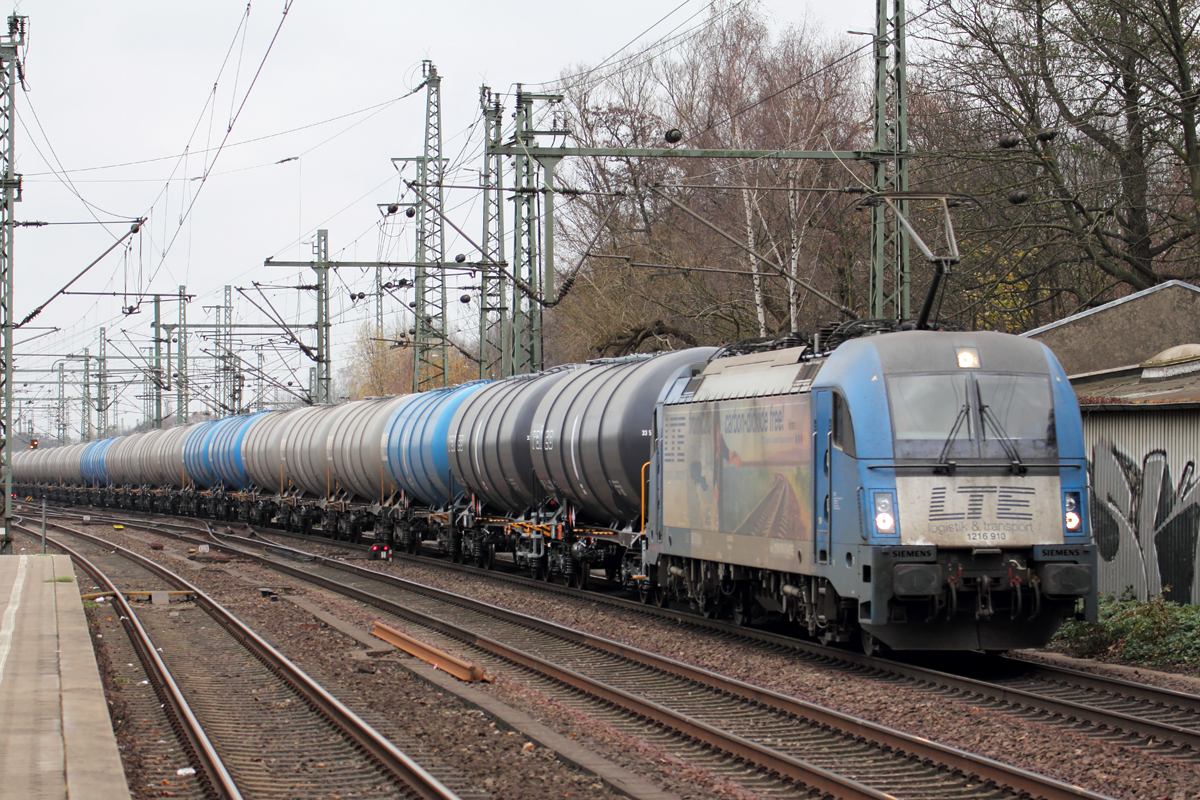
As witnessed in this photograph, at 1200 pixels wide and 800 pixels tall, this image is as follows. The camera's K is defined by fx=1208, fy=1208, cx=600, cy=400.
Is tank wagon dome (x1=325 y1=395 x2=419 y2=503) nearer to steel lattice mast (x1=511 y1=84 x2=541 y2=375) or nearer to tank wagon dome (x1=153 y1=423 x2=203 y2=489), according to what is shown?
steel lattice mast (x1=511 y1=84 x2=541 y2=375)

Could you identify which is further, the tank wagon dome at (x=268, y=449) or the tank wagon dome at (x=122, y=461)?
the tank wagon dome at (x=122, y=461)

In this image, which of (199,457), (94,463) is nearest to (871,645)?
(199,457)

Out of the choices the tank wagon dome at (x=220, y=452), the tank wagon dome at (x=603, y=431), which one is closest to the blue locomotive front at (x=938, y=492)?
the tank wagon dome at (x=603, y=431)

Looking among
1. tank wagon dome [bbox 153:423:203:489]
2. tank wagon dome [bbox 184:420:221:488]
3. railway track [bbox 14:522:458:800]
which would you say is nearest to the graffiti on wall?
railway track [bbox 14:522:458:800]

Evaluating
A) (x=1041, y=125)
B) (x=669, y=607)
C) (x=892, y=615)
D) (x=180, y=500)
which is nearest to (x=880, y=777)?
(x=892, y=615)

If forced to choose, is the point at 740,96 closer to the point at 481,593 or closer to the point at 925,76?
the point at 925,76

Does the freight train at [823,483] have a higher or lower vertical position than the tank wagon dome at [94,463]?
lower

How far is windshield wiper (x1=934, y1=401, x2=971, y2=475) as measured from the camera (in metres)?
10.3

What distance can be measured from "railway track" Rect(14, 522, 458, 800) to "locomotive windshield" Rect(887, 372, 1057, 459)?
5.03m

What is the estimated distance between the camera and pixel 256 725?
9914 mm

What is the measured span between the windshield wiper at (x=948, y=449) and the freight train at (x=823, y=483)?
12 millimetres

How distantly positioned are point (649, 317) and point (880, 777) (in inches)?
1089

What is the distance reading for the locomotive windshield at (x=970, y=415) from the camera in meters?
10.4

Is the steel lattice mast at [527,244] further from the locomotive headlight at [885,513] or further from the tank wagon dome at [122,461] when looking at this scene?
the tank wagon dome at [122,461]
